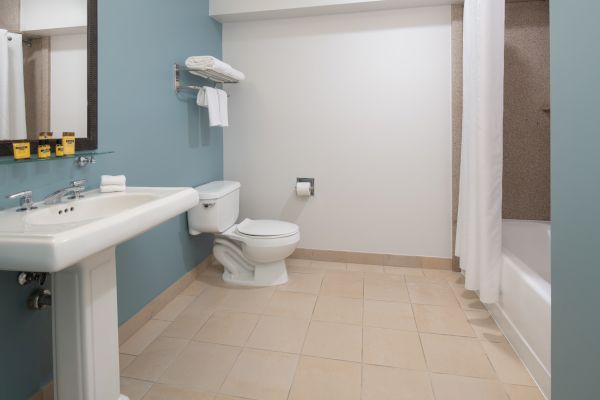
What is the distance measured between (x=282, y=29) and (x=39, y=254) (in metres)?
2.72

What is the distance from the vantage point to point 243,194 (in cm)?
325

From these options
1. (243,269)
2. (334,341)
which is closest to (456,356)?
(334,341)

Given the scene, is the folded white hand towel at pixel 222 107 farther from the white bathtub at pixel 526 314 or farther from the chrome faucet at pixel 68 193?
the white bathtub at pixel 526 314

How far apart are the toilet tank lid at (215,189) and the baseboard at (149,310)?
60cm

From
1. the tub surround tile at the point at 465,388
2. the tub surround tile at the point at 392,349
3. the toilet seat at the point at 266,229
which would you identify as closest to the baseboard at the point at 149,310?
the toilet seat at the point at 266,229

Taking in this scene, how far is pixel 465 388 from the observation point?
1551 mm

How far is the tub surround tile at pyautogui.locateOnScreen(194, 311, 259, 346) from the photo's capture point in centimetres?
193

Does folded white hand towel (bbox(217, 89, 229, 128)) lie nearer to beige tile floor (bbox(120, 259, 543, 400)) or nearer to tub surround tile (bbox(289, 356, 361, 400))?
beige tile floor (bbox(120, 259, 543, 400))

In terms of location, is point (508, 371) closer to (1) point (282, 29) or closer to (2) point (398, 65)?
(2) point (398, 65)

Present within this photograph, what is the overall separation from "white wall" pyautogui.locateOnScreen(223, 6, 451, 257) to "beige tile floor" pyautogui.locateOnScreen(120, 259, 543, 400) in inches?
23.0

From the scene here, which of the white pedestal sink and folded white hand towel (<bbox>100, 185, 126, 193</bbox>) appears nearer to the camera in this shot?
the white pedestal sink

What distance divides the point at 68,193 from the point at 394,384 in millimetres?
1575

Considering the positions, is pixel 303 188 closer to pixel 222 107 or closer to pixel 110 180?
pixel 222 107

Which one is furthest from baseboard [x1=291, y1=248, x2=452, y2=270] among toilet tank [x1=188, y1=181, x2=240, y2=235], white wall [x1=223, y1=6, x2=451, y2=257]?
toilet tank [x1=188, y1=181, x2=240, y2=235]
